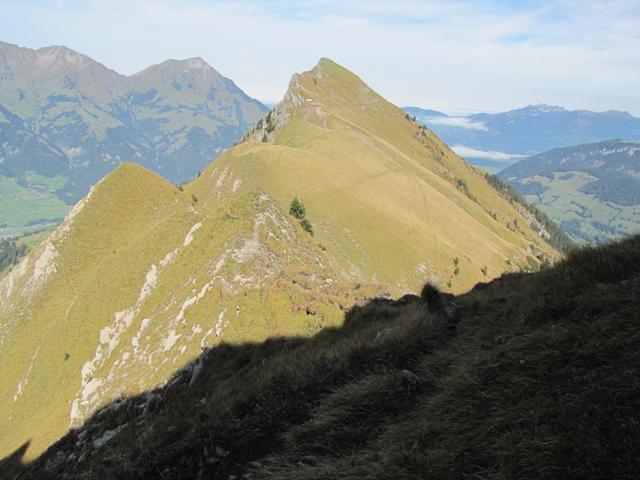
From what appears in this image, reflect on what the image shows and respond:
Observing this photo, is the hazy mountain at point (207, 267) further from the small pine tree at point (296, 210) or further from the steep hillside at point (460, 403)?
the steep hillside at point (460, 403)

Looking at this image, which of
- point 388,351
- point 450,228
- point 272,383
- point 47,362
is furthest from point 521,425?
point 450,228

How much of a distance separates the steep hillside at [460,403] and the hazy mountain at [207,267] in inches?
518

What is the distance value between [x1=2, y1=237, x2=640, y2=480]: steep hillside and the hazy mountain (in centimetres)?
1316

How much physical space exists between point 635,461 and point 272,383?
844cm

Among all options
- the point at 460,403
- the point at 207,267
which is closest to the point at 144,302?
the point at 207,267

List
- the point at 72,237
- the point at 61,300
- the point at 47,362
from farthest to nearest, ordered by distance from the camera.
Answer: the point at 72,237 < the point at 61,300 < the point at 47,362

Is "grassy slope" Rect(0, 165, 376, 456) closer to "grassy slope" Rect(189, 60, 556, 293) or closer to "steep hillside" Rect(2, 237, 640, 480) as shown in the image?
"steep hillside" Rect(2, 237, 640, 480)

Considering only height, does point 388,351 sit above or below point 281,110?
below

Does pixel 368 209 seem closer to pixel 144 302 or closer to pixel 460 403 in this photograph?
pixel 144 302

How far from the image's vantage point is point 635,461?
14.7 ft

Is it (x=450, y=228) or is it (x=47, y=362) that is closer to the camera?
(x=47, y=362)

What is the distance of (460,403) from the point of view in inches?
268

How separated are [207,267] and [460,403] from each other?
108 ft

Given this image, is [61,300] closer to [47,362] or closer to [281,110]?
[47,362]
